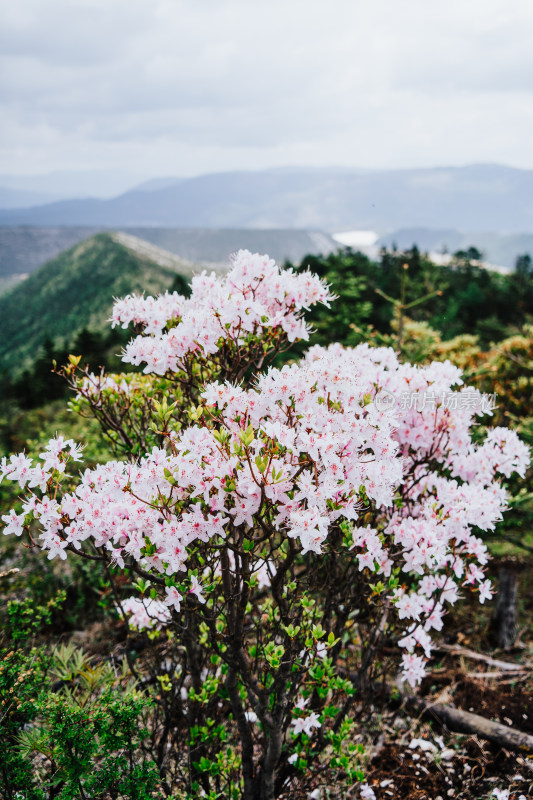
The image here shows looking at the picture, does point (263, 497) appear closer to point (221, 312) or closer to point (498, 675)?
point (221, 312)

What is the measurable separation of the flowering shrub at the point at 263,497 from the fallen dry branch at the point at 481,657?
1830 mm

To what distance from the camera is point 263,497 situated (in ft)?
7.96

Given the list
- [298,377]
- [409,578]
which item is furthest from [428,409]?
[409,578]

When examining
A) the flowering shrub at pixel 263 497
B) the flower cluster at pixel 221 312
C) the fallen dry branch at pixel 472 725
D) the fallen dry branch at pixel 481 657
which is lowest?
the fallen dry branch at pixel 481 657

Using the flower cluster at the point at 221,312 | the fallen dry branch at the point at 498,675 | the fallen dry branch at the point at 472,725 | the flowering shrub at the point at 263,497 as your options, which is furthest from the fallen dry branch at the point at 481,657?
the flower cluster at the point at 221,312

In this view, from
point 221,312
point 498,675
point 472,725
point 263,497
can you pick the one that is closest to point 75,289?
point 498,675

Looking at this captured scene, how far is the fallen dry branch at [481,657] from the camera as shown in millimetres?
5484

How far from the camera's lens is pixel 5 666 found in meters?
2.97

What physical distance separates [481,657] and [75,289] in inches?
4984

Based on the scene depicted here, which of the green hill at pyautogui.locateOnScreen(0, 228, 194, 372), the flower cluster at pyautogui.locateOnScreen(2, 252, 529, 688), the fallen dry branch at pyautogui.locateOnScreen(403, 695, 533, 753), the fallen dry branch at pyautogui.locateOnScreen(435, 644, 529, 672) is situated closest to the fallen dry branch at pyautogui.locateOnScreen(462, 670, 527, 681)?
the fallen dry branch at pyautogui.locateOnScreen(435, 644, 529, 672)

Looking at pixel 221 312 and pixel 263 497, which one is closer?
pixel 263 497

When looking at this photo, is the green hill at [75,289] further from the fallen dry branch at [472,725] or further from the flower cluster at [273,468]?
the flower cluster at [273,468]

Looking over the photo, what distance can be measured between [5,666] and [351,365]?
2.60 meters

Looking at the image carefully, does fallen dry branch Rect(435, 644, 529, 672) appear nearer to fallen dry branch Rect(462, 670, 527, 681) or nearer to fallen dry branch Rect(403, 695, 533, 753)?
fallen dry branch Rect(462, 670, 527, 681)
